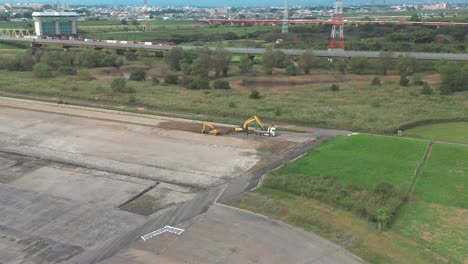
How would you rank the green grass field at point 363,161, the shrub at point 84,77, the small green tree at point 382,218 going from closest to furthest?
the small green tree at point 382,218, the green grass field at point 363,161, the shrub at point 84,77

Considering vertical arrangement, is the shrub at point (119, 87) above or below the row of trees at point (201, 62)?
below

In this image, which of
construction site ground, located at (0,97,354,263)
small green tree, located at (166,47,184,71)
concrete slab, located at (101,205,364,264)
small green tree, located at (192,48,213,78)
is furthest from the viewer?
small green tree, located at (166,47,184,71)

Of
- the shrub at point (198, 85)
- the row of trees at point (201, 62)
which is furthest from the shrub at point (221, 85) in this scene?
the row of trees at point (201, 62)

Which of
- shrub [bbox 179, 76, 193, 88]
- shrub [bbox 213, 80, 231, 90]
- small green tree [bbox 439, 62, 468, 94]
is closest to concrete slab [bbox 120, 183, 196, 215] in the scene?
shrub [bbox 213, 80, 231, 90]

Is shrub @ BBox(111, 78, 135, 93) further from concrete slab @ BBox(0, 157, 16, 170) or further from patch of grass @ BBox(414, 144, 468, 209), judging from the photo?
patch of grass @ BBox(414, 144, 468, 209)

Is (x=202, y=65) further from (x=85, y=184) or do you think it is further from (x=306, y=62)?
(x=85, y=184)

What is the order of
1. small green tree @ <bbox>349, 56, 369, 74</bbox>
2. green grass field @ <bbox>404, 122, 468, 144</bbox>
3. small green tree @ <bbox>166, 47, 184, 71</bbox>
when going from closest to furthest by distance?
green grass field @ <bbox>404, 122, 468, 144</bbox> < small green tree @ <bbox>349, 56, 369, 74</bbox> < small green tree @ <bbox>166, 47, 184, 71</bbox>

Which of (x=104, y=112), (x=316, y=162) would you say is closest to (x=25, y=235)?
(x=316, y=162)

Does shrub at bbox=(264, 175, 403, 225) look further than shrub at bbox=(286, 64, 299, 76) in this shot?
No

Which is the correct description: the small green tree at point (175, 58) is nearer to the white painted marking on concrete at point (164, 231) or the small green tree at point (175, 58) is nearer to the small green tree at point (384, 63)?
the small green tree at point (384, 63)
